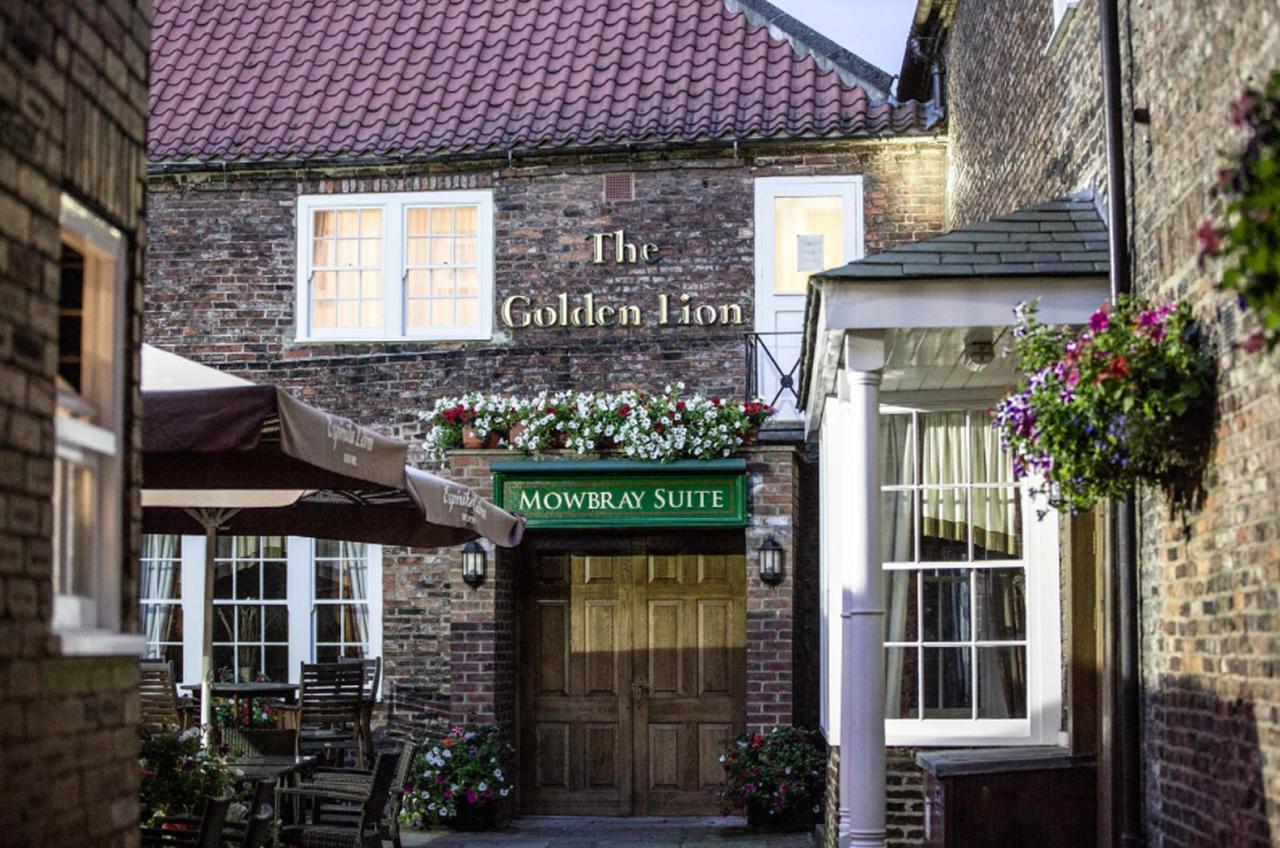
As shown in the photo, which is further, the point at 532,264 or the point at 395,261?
the point at 395,261

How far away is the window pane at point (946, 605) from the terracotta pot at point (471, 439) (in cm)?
550

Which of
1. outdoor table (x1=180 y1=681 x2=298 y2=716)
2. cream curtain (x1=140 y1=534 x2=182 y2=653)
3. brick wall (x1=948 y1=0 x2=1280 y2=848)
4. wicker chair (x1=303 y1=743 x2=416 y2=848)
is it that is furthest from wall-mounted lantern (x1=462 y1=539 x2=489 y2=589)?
brick wall (x1=948 y1=0 x2=1280 y2=848)

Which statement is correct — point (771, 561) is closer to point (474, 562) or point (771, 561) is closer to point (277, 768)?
point (474, 562)

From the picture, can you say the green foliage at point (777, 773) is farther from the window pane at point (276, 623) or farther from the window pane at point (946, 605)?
the window pane at point (276, 623)

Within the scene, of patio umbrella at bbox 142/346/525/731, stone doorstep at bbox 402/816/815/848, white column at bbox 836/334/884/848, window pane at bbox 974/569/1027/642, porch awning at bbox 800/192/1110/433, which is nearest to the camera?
patio umbrella at bbox 142/346/525/731

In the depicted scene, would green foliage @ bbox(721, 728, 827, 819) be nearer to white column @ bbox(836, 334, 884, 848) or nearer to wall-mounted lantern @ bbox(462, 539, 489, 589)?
wall-mounted lantern @ bbox(462, 539, 489, 589)

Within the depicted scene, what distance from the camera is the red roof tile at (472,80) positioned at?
1609cm

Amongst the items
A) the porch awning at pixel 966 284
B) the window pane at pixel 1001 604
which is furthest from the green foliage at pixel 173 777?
the window pane at pixel 1001 604

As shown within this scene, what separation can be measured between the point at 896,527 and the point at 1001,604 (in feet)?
2.41

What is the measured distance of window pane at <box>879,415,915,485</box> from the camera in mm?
10461

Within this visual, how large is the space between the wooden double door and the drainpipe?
750cm

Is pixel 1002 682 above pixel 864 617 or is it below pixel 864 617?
below

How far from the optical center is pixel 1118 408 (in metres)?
6.33

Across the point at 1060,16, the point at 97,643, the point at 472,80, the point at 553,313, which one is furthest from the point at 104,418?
the point at 472,80
